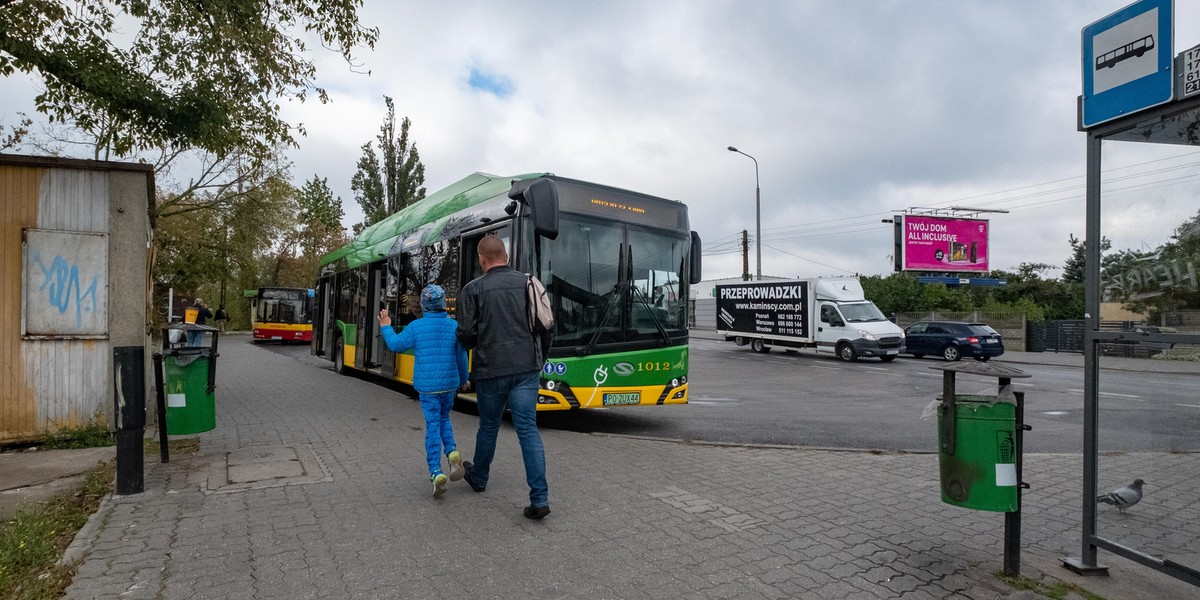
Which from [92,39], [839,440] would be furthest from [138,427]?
[839,440]

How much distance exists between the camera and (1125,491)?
14.5ft

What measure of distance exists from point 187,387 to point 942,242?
50445 millimetres

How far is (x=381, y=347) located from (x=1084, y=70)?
11.3m

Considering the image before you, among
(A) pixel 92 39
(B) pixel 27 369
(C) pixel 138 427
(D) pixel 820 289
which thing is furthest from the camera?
(D) pixel 820 289

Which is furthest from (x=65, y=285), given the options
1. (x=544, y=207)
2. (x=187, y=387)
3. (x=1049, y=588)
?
(x=1049, y=588)

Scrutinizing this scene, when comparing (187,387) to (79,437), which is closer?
(187,387)

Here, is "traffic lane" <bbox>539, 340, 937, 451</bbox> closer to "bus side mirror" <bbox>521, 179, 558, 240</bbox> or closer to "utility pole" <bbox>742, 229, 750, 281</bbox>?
"bus side mirror" <bbox>521, 179, 558, 240</bbox>

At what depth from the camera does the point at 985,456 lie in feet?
12.3

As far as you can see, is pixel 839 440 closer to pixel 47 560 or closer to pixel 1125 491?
pixel 1125 491

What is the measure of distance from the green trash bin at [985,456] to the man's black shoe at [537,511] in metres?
2.41

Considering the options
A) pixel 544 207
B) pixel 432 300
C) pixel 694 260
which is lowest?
pixel 432 300

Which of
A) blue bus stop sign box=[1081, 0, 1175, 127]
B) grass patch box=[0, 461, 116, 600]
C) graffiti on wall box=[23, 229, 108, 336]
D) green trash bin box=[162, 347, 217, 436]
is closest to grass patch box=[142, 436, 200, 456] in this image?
green trash bin box=[162, 347, 217, 436]

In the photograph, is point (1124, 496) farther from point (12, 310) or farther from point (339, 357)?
point (339, 357)

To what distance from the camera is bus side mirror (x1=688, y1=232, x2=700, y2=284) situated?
9.56 meters
